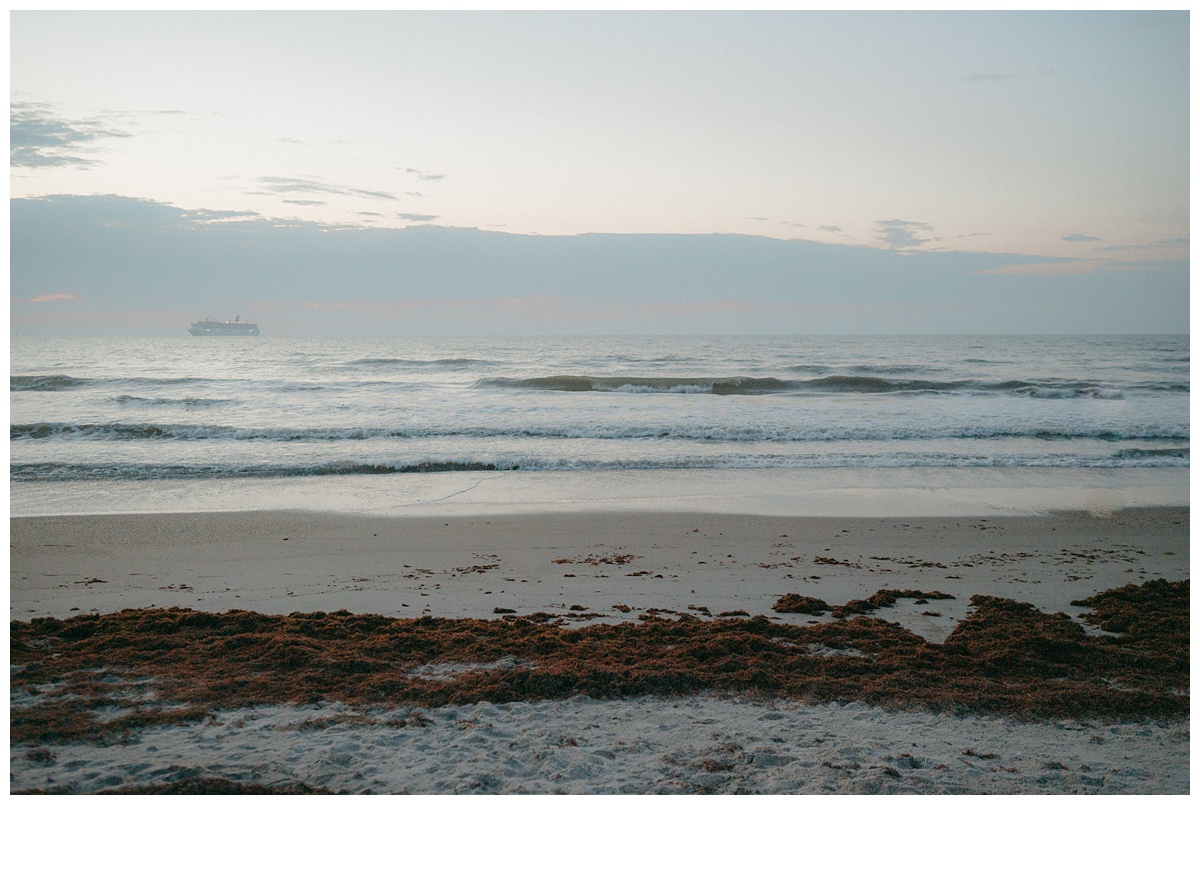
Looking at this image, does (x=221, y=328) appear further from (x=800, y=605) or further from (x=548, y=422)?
(x=800, y=605)

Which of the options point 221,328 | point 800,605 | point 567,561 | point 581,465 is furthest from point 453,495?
point 221,328

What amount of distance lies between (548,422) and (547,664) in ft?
35.3

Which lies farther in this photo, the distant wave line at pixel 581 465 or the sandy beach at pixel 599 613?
the distant wave line at pixel 581 465

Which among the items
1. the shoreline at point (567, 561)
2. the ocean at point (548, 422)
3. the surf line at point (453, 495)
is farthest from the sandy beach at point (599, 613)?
the ocean at point (548, 422)

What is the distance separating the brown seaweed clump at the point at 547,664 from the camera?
3135 mm

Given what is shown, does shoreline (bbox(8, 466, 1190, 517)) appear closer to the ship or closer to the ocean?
the ocean

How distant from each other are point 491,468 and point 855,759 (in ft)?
25.3

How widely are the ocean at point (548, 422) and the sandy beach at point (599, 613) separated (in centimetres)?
191

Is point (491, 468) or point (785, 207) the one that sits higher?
point (785, 207)

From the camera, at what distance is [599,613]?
4.55 metres

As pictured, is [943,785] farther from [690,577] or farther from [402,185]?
[402,185]

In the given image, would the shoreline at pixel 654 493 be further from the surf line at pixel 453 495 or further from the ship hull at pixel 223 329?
the ship hull at pixel 223 329

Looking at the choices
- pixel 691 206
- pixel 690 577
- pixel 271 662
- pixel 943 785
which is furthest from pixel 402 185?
pixel 943 785

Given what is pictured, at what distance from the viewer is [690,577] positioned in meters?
5.35
